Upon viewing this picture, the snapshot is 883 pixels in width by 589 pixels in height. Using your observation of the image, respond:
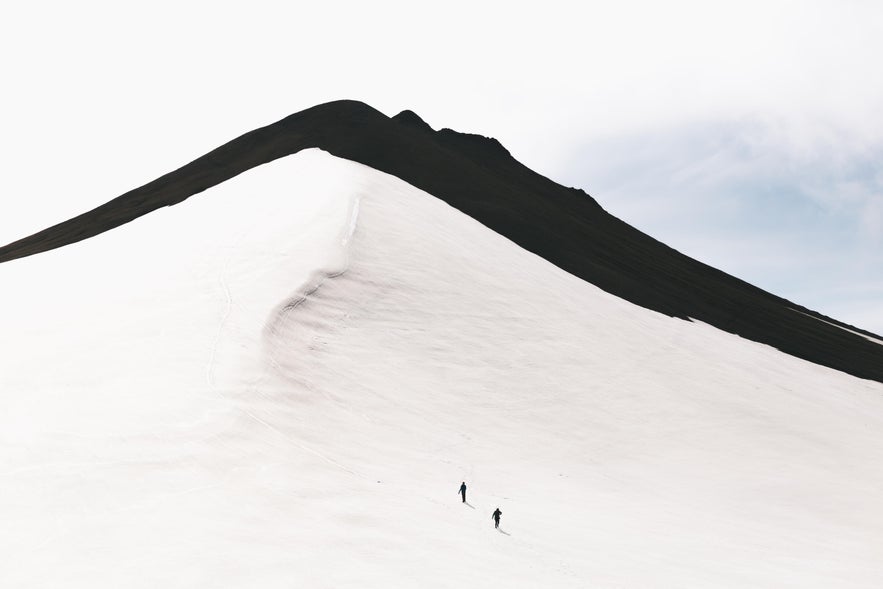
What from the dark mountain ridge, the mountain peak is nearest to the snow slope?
the dark mountain ridge

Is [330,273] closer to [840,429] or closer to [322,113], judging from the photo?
[840,429]

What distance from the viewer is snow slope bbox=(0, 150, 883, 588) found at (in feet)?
55.9

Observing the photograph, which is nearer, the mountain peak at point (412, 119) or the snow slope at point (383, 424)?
the snow slope at point (383, 424)

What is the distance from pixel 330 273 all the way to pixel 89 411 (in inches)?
644

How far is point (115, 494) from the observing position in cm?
1755

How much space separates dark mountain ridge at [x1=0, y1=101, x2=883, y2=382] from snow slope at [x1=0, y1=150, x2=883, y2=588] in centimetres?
731

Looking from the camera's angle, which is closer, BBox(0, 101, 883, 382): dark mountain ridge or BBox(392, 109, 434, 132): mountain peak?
BBox(0, 101, 883, 382): dark mountain ridge

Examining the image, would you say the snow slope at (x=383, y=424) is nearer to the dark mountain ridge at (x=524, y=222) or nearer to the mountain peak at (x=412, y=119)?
the dark mountain ridge at (x=524, y=222)

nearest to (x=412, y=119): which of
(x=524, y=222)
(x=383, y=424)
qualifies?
(x=524, y=222)

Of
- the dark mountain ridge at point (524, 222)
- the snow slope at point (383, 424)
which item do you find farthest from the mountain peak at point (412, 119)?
the snow slope at point (383, 424)

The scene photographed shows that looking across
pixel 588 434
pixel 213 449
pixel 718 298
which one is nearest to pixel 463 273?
pixel 588 434

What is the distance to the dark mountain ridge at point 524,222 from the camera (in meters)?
56.8

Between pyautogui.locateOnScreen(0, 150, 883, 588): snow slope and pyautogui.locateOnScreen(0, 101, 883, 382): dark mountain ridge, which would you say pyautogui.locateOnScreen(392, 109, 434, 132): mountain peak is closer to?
pyautogui.locateOnScreen(0, 101, 883, 382): dark mountain ridge

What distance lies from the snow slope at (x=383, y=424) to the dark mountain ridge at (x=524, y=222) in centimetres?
731
